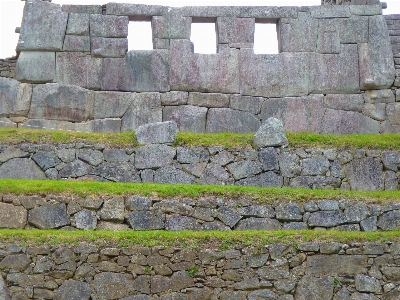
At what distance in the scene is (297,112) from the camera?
53.3 ft

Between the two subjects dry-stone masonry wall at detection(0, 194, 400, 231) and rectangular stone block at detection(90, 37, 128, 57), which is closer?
dry-stone masonry wall at detection(0, 194, 400, 231)

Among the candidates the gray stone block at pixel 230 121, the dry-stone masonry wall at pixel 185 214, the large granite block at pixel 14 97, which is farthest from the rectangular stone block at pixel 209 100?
the dry-stone masonry wall at pixel 185 214

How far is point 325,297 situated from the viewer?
1083 centimetres

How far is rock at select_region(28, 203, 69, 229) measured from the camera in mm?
11750

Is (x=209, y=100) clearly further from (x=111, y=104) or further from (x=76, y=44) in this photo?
(x=76, y=44)

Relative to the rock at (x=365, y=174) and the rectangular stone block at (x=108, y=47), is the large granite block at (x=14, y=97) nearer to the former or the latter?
the rectangular stone block at (x=108, y=47)

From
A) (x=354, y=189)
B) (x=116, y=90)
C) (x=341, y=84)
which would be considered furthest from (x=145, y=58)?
(x=354, y=189)

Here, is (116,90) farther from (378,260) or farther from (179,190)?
(378,260)

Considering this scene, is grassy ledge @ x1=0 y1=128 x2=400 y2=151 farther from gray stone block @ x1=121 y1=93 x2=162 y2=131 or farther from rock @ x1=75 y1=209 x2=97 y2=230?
rock @ x1=75 y1=209 x2=97 y2=230

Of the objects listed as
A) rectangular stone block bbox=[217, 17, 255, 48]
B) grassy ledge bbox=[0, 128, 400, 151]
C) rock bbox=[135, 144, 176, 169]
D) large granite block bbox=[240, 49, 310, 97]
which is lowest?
rock bbox=[135, 144, 176, 169]

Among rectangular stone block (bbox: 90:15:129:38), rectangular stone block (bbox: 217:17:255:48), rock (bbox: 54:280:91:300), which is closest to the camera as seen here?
rock (bbox: 54:280:91:300)

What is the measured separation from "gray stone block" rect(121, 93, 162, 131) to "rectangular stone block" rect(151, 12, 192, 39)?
1390 millimetres

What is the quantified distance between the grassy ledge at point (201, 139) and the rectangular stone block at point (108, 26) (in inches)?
109

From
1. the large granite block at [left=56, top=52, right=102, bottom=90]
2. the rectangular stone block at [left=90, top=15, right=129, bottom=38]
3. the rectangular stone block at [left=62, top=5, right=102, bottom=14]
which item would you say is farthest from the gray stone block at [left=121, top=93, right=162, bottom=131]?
the rectangular stone block at [left=62, top=5, right=102, bottom=14]
